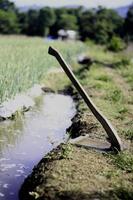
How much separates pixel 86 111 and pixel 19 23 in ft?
192

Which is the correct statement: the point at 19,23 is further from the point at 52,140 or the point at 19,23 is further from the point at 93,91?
the point at 52,140

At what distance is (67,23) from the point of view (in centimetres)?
7531

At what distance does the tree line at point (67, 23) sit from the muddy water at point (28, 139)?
1792 inches

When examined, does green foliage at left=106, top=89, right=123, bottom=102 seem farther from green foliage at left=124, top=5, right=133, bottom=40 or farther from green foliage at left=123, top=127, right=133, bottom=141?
green foliage at left=124, top=5, right=133, bottom=40

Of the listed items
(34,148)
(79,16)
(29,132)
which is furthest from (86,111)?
(79,16)

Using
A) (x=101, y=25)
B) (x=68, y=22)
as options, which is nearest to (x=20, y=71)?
(x=101, y=25)

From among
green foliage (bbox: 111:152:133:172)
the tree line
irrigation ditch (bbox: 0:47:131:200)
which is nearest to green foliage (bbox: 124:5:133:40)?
the tree line

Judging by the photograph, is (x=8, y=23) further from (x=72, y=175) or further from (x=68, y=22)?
(x=72, y=175)

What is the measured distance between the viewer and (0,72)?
43.7 ft

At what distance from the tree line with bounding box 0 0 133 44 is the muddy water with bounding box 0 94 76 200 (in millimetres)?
45524

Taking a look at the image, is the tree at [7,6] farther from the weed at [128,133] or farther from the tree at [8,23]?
the weed at [128,133]

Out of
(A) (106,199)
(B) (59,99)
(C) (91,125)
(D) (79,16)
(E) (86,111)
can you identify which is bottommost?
(D) (79,16)

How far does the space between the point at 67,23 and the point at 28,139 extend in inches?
2568

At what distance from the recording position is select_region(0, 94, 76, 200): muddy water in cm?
839
